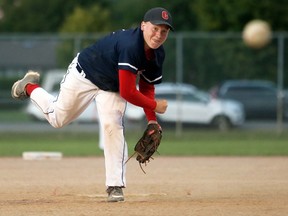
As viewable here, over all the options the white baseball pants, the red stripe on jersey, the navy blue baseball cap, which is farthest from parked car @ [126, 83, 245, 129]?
the navy blue baseball cap

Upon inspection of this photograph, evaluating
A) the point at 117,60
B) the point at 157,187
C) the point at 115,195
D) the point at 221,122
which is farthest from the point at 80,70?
the point at 221,122

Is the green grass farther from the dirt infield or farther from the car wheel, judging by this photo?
the dirt infield

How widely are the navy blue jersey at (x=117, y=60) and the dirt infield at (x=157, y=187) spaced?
1.09 m

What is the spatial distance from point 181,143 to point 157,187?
9.01 m

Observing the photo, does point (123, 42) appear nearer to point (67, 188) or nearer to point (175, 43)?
point (67, 188)

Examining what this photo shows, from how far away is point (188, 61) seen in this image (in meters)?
22.3

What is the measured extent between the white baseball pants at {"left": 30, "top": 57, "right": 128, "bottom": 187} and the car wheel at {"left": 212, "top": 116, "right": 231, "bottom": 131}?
13.5 m

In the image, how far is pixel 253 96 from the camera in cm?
2219

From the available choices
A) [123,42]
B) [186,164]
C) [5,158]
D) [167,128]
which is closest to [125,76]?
[123,42]

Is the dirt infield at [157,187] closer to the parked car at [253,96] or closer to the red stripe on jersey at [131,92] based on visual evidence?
the red stripe on jersey at [131,92]

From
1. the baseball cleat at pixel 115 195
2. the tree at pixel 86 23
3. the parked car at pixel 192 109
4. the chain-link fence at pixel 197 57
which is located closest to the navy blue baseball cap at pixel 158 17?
the baseball cleat at pixel 115 195

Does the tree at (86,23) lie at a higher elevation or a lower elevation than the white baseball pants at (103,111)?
higher

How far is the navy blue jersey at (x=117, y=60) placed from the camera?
801 cm

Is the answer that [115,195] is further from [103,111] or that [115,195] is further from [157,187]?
[157,187]
